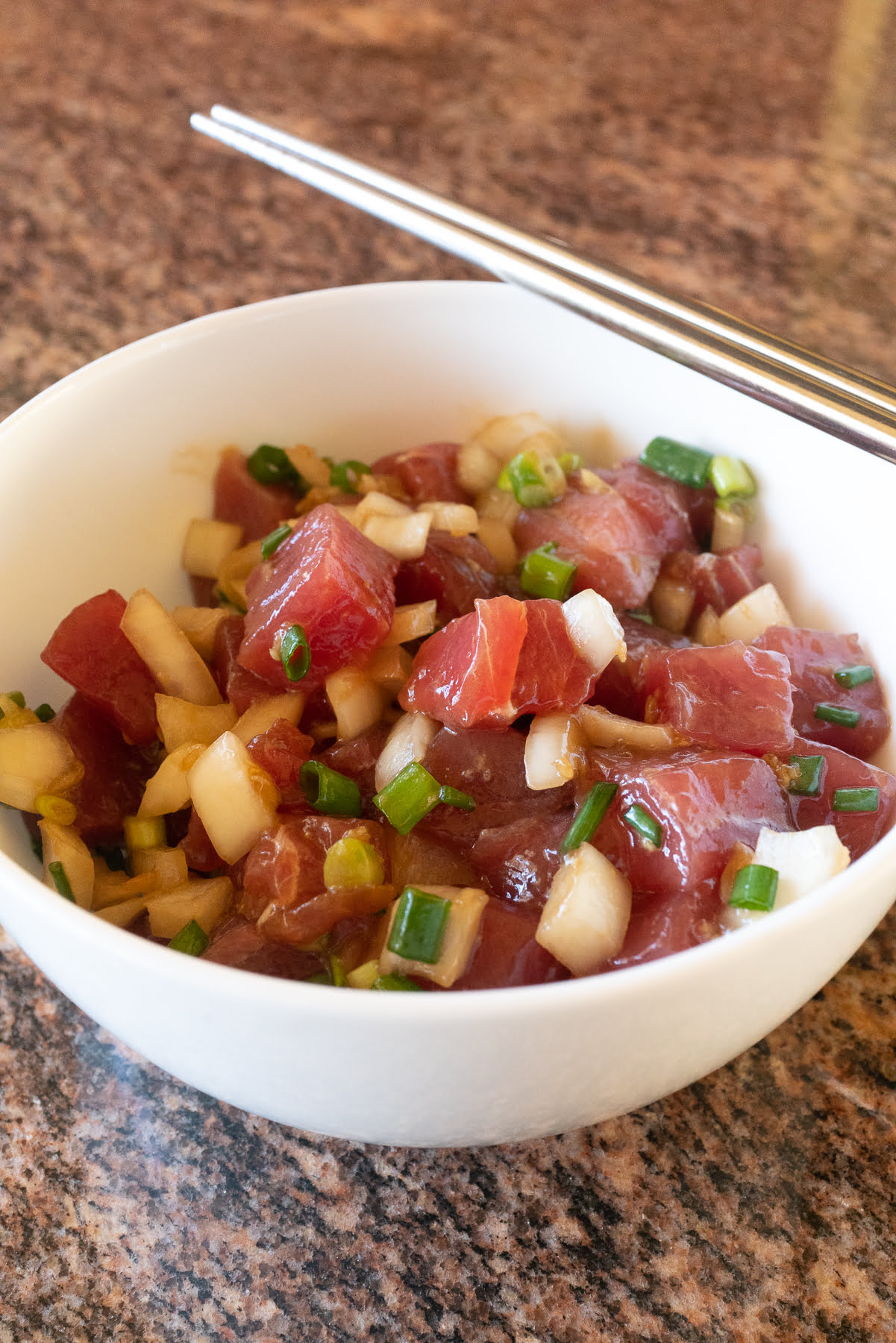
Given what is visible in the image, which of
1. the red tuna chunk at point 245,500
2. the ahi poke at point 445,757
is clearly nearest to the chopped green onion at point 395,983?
the ahi poke at point 445,757

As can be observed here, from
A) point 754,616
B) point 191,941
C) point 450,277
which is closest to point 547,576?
point 754,616

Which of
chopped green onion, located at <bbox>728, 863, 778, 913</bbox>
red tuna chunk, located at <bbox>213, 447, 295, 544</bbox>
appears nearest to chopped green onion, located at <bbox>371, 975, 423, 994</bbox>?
chopped green onion, located at <bbox>728, 863, 778, 913</bbox>

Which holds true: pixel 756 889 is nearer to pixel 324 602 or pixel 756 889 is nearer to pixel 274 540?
pixel 324 602

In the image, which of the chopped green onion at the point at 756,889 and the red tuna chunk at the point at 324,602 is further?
the red tuna chunk at the point at 324,602

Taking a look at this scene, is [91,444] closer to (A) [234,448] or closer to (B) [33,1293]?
(A) [234,448]

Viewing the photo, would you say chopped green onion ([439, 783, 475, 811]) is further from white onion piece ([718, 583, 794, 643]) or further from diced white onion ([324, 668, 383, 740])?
white onion piece ([718, 583, 794, 643])

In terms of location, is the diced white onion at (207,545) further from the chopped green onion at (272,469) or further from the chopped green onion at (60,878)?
the chopped green onion at (60,878)

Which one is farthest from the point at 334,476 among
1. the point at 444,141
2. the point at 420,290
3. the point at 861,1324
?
the point at 444,141
